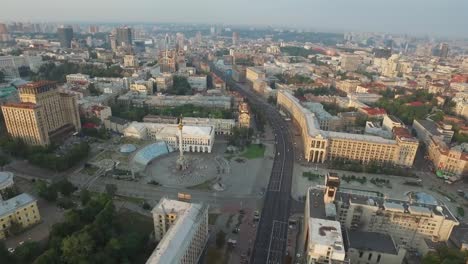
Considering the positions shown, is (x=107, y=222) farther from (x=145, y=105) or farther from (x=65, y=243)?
(x=145, y=105)

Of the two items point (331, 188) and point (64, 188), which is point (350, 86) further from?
point (64, 188)

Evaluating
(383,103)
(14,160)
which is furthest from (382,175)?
(14,160)

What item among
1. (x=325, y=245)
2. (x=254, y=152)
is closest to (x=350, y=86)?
(x=254, y=152)

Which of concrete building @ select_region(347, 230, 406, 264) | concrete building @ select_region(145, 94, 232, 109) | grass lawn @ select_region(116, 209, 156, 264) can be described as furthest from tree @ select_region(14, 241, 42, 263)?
concrete building @ select_region(145, 94, 232, 109)

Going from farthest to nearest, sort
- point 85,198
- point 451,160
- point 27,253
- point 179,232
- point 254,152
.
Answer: point 254,152, point 451,160, point 85,198, point 27,253, point 179,232

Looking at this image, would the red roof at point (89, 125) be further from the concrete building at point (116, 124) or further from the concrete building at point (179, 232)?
the concrete building at point (179, 232)

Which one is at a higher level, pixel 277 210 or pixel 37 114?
pixel 37 114
